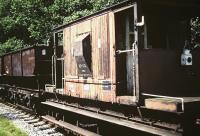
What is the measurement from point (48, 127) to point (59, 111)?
4.04 ft

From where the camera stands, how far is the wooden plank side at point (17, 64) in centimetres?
1953

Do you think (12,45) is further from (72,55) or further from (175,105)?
(175,105)

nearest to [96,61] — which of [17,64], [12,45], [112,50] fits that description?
[112,50]

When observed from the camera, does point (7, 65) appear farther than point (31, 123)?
Yes

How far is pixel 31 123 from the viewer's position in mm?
A: 13875

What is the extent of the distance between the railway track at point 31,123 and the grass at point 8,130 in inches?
10.4

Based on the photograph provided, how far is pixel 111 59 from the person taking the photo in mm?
8672

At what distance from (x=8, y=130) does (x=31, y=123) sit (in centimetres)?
164

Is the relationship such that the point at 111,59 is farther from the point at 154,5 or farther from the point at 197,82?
the point at 197,82

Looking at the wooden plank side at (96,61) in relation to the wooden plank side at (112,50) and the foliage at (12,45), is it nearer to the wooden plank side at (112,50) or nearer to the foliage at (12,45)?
the wooden plank side at (112,50)

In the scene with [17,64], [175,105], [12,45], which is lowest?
[175,105]

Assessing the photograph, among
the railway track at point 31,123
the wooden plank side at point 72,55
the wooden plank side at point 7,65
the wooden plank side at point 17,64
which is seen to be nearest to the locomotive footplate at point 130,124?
the wooden plank side at point 72,55

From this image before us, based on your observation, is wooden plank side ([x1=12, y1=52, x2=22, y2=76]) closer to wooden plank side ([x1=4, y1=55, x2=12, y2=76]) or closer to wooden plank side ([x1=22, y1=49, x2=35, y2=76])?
wooden plank side ([x1=22, y1=49, x2=35, y2=76])

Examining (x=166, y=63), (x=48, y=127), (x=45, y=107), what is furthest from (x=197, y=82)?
Answer: (x=45, y=107)
